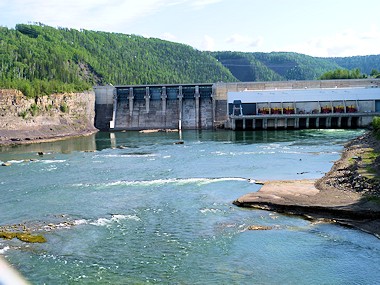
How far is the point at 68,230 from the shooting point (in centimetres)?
2755

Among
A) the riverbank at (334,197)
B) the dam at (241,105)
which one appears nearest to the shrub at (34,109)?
the dam at (241,105)

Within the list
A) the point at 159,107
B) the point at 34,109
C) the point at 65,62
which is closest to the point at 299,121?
the point at 159,107

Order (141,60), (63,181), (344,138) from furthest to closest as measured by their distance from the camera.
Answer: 1. (141,60)
2. (344,138)
3. (63,181)

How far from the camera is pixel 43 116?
89.6 m

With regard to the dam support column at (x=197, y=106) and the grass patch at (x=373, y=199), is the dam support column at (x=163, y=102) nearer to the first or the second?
the dam support column at (x=197, y=106)

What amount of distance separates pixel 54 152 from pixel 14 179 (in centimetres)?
2138

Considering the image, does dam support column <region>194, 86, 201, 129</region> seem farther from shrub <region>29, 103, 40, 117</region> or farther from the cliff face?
shrub <region>29, 103, 40, 117</region>

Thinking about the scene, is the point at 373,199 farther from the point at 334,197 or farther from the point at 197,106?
the point at 197,106

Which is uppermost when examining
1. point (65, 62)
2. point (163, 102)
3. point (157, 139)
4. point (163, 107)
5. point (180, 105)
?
point (65, 62)

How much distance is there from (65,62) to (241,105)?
56.4 m

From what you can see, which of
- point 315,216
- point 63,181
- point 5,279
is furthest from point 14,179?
point 5,279

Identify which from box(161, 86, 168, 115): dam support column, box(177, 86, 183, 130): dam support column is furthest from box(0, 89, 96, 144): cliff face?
box(177, 86, 183, 130): dam support column

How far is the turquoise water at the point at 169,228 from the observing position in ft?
69.4

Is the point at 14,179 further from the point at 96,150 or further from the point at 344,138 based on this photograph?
the point at 344,138
